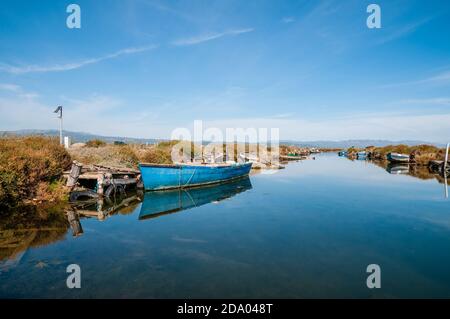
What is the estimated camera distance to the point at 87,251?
1002cm

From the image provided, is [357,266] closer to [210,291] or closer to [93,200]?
[210,291]

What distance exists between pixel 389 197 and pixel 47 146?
78.6 feet

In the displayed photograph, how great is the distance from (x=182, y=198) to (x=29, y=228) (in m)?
9.71

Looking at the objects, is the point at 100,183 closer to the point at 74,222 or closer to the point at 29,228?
the point at 74,222

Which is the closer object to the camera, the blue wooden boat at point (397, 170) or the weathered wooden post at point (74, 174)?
the weathered wooden post at point (74, 174)

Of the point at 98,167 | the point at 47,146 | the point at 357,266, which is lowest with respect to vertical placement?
the point at 357,266

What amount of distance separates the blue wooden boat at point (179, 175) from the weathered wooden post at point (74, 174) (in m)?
3.91

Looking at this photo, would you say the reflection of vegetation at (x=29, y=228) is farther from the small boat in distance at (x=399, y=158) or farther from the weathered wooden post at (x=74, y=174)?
the small boat in distance at (x=399, y=158)

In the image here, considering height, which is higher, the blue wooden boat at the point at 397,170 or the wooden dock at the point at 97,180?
the wooden dock at the point at 97,180

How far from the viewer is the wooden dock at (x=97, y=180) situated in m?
17.8

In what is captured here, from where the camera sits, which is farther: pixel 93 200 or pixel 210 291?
pixel 93 200

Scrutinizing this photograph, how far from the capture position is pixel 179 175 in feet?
74.8

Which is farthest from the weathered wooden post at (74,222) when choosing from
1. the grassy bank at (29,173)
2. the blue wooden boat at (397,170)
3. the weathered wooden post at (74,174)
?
the blue wooden boat at (397,170)
